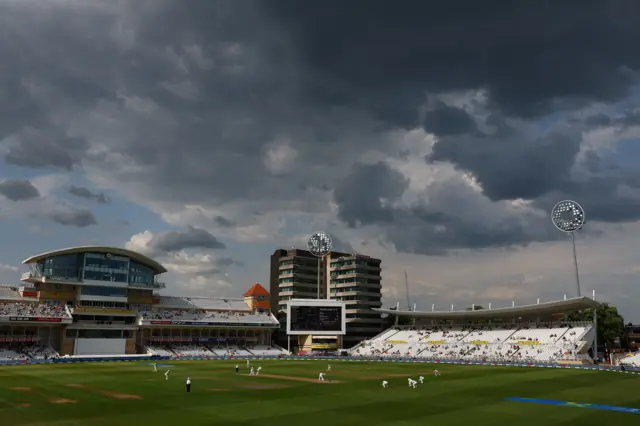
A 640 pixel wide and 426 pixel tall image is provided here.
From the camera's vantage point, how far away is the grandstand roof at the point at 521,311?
9438 cm

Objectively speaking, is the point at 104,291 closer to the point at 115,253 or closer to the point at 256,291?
the point at 115,253

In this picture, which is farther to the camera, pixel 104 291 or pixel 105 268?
pixel 105 268

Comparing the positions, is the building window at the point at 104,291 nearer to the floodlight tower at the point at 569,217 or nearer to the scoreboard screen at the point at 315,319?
the scoreboard screen at the point at 315,319

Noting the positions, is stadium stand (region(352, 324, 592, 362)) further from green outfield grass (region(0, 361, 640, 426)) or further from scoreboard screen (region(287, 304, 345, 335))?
green outfield grass (region(0, 361, 640, 426))

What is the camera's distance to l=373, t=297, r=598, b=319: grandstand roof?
94375 mm

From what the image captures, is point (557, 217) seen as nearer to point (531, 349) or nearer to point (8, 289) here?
point (531, 349)

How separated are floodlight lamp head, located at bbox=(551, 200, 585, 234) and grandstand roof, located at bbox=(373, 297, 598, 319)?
1258 cm

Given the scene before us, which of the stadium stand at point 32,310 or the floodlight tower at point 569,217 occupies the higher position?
the floodlight tower at point 569,217

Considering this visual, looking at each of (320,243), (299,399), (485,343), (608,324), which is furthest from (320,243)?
(299,399)

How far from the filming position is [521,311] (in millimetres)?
105812

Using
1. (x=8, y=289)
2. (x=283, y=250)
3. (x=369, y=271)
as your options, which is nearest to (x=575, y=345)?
(x=369, y=271)

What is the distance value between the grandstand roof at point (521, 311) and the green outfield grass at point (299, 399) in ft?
105

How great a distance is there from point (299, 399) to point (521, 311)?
251 feet

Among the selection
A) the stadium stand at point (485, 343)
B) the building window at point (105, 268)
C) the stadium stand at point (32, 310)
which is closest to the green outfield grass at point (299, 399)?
the stadium stand at point (485, 343)
